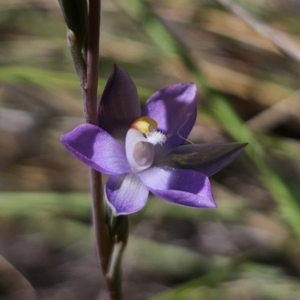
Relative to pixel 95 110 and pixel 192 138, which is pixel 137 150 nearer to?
pixel 95 110

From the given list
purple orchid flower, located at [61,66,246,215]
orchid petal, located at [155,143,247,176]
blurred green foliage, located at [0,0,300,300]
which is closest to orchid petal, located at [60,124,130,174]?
purple orchid flower, located at [61,66,246,215]

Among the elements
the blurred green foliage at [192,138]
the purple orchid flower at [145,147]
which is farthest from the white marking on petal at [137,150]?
the blurred green foliage at [192,138]

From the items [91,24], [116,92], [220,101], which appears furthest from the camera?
[220,101]

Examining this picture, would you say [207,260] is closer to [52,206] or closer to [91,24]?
[52,206]

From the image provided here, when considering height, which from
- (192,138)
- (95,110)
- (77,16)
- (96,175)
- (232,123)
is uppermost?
(77,16)

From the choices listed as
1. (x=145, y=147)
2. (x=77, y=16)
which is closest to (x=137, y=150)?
(x=145, y=147)

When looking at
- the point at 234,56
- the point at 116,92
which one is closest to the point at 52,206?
the point at 116,92

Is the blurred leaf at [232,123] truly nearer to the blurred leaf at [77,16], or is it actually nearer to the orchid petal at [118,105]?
the orchid petal at [118,105]
